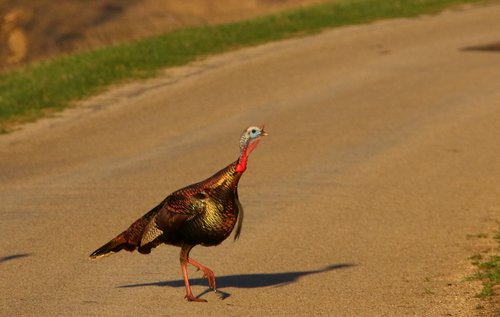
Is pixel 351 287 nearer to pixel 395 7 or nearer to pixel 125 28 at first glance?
pixel 395 7

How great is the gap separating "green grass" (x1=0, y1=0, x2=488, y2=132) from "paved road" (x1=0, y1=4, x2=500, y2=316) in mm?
604

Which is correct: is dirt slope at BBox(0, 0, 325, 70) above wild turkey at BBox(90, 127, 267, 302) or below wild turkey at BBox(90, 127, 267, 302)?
below

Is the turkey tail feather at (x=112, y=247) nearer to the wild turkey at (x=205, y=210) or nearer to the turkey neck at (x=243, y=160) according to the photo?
the wild turkey at (x=205, y=210)

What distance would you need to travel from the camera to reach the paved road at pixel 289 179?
10.1 m

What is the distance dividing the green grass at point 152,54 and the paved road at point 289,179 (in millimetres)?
604

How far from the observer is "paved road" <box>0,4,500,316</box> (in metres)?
10.1

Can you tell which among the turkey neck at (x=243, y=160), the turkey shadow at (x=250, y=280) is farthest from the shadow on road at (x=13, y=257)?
the turkey neck at (x=243, y=160)

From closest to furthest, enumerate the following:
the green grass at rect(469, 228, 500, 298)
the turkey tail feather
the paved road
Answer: the turkey tail feather → the green grass at rect(469, 228, 500, 298) → the paved road

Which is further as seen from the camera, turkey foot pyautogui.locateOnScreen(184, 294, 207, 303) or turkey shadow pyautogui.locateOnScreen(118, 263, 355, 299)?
turkey shadow pyautogui.locateOnScreen(118, 263, 355, 299)

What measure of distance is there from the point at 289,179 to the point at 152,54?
364 inches

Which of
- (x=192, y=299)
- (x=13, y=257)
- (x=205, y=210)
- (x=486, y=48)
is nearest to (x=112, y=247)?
(x=192, y=299)

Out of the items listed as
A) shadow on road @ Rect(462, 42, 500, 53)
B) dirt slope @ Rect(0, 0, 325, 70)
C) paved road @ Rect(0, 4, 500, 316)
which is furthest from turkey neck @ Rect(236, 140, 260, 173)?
dirt slope @ Rect(0, 0, 325, 70)

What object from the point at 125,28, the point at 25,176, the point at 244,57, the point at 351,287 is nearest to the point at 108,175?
the point at 25,176

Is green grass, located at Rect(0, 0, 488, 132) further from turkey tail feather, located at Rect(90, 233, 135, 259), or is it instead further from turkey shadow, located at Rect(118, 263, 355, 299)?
turkey tail feather, located at Rect(90, 233, 135, 259)
